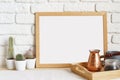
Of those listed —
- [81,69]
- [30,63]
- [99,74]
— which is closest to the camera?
[99,74]

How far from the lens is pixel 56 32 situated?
4.43ft

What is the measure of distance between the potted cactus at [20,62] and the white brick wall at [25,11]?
0.10 metres

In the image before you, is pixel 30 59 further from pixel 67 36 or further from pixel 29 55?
pixel 67 36

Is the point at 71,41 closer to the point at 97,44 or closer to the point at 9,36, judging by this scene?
the point at 97,44

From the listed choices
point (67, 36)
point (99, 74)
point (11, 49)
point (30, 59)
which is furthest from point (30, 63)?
point (99, 74)

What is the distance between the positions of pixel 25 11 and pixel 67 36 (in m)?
0.27

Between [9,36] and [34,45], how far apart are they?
14cm

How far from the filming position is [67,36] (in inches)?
53.4

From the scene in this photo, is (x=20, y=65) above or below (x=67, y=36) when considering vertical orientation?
below

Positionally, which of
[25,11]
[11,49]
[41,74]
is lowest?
[41,74]

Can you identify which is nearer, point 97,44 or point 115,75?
point 115,75

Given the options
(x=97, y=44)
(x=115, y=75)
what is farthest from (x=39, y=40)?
(x=115, y=75)

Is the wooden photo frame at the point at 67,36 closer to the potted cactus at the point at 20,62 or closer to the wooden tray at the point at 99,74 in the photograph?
the potted cactus at the point at 20,62

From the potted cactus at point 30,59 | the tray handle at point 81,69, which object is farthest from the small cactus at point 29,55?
the tray handle at point 81,69
